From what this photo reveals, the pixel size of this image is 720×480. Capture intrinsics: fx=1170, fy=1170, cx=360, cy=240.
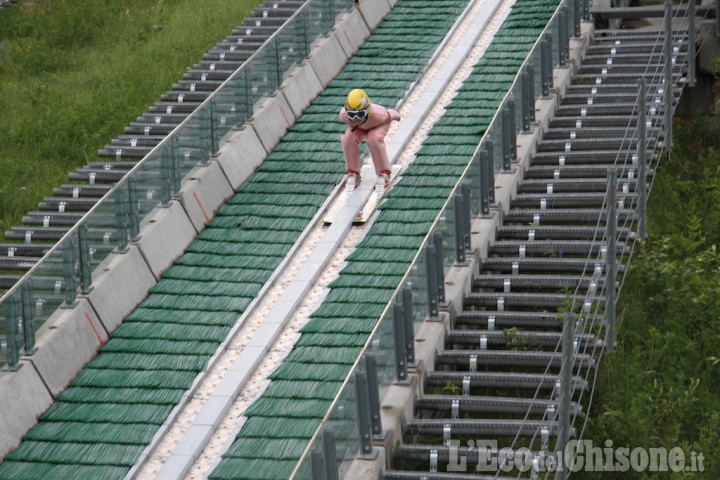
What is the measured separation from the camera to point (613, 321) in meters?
13.4

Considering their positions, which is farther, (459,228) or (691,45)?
(691,45)

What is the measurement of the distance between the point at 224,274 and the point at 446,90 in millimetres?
6680

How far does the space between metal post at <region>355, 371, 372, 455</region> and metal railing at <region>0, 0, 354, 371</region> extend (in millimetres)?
4111

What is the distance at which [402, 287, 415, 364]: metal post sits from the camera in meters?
12.4

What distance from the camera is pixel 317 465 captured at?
9.70m

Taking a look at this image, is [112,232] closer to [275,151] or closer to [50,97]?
[275,151]

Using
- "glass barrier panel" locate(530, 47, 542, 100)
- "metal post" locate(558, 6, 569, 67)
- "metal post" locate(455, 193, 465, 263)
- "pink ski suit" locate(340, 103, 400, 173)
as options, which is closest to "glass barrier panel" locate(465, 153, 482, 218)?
"metal post" locate(455, 193, 465, 263)

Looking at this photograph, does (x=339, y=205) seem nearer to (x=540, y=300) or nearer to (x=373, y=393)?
(x=540, y=300)

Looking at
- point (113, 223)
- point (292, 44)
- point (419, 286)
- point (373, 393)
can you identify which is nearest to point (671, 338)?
point (419, 286)

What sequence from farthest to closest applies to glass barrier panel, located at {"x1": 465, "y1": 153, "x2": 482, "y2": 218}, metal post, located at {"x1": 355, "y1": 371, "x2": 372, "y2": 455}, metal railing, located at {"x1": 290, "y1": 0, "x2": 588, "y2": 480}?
glass barrier panel, located at {"x1": 465, "y1": 153, "x2": 482, "y2": 218}, metal post, located at {"x1": 355, "y1": 371, "x2": 372, "y2": 455}, metal railing, located at {"x1": 290, "y1": 0, "x2": 588, "y2": 480}

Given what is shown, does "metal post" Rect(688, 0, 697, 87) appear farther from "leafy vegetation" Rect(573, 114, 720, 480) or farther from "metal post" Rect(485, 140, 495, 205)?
"metal post" Rect(485, 140, 495, 205)

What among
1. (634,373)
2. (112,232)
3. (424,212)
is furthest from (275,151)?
(634,373)

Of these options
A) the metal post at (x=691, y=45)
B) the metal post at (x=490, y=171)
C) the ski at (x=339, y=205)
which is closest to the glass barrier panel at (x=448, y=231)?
the metal post at (x=490, y=171)

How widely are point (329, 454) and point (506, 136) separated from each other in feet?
24.7
